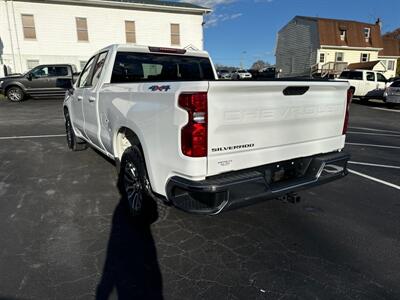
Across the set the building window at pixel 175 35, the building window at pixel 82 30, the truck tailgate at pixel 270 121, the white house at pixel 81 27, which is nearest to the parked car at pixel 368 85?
the white house at pixel 81 27

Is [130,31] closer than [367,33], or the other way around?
[130,31]

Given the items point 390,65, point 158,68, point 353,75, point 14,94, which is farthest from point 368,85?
point 390,65

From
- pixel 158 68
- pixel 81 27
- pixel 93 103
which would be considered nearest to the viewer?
pixel 93 103

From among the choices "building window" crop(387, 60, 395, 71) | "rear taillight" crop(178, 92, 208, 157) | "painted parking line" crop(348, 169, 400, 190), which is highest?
"building window" crop(387, 60, 395, 71)

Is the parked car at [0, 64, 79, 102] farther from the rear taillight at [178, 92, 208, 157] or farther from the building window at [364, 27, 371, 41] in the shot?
the building window at [364, 27, 371, 41]

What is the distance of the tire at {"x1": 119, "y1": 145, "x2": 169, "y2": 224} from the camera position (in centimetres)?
324

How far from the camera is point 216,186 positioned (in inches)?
98.3

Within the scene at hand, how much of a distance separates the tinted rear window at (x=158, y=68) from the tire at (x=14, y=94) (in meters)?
14.9

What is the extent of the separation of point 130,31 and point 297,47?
2250cm

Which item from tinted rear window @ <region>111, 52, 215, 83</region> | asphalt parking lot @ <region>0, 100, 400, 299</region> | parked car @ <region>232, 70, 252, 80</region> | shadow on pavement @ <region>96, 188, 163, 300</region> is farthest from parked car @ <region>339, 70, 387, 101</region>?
shadow on pavement @ <region>96, 188, 163, 300</region>

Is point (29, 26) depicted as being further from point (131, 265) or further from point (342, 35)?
point (342, 35)

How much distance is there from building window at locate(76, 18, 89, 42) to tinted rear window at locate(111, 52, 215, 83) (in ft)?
73.9

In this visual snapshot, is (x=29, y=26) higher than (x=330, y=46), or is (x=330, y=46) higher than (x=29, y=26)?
(x=29, y=26)

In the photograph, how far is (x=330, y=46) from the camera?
3491cm
